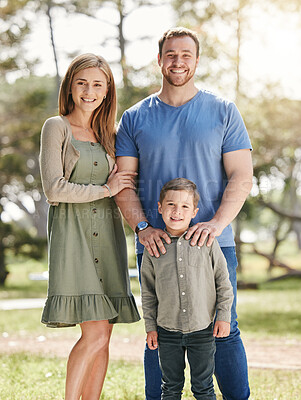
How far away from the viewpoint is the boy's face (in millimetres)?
3092

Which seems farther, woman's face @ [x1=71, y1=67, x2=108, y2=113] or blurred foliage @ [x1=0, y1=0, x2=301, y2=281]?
blurred foliage @ [x1=0, y1=0, x2=301, y2=281]

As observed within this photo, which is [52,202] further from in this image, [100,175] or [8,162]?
[8,162]

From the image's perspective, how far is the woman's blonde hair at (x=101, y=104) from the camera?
3.42m

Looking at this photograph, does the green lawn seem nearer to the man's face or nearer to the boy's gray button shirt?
the boy's gray button shirt

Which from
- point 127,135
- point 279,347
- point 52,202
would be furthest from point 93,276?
point 279,347

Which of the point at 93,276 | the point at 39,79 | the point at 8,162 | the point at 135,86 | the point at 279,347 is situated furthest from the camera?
the point at 39,79

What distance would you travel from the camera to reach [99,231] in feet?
11.1

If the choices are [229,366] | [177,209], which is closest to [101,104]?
[177,209]

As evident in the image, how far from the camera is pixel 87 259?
3324 mm

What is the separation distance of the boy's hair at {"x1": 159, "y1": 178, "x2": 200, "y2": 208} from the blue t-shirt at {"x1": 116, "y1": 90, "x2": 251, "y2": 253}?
0.18m

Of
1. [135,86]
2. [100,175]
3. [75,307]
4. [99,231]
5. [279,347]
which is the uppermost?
[135,86]

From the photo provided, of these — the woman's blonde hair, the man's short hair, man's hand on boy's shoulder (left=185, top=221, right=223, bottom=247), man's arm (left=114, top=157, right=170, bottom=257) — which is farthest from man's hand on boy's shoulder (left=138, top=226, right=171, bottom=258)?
the man's short hair

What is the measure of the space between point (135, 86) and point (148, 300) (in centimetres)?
800

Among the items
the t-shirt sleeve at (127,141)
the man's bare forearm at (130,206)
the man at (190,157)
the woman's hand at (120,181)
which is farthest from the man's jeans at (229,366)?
the t-shirt sleeve at (127,141)
